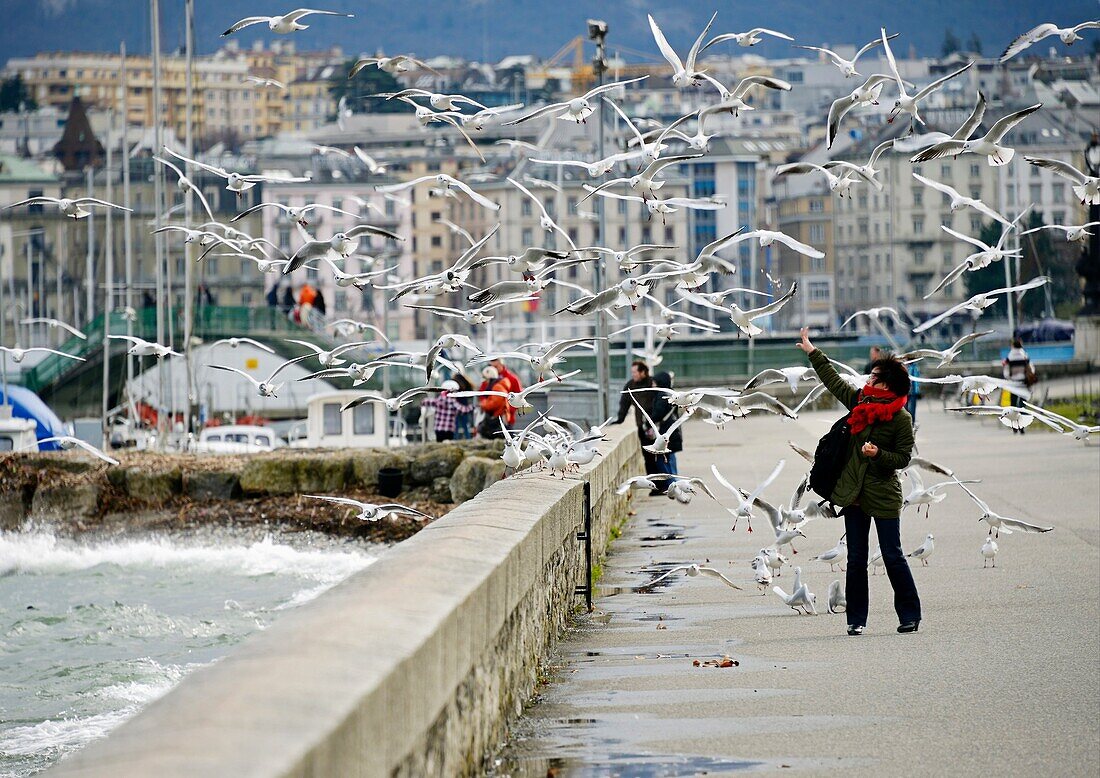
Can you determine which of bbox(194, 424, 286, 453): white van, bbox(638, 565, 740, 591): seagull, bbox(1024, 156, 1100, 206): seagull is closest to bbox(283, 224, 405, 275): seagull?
bbox(638, 565, 740, 591): seagull

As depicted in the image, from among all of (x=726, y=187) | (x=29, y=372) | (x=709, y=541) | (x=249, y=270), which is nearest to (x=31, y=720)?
(x=709, y=541)

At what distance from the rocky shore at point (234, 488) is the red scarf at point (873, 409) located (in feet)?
41.5

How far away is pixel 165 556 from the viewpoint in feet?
70.4

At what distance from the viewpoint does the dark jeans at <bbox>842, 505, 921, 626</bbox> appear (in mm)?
8945

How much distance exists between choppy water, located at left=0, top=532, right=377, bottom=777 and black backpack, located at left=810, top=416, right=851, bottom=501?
489 cm

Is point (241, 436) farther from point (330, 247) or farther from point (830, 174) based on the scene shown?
point (830, 174)

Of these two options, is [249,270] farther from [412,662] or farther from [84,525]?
[412,662]

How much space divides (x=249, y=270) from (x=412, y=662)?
131 meters

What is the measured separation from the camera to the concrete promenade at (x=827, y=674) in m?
6.18

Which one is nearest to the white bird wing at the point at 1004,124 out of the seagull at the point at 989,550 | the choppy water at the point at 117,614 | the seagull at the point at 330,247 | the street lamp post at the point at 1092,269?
the seagull at the point at 989,550

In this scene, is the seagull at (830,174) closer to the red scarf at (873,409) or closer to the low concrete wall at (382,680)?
the red scarf at (873,409)

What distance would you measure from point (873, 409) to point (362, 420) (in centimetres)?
2525

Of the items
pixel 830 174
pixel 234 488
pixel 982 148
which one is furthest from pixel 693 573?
pixel 234 488

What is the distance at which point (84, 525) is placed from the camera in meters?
22.5
